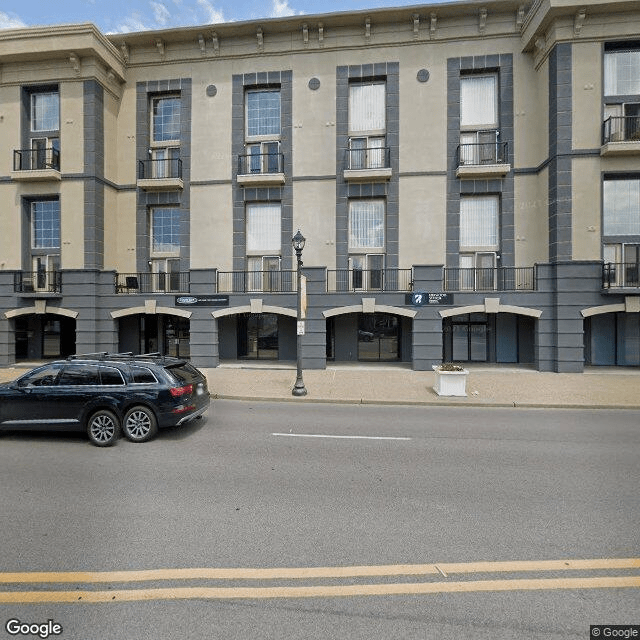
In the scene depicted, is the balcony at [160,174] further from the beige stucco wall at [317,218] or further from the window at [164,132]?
the beige stucco wall at [317,218]

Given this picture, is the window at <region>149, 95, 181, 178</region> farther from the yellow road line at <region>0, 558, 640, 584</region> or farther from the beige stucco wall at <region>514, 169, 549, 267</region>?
the yellow road line at <region>0, 558, 640, 584</region>

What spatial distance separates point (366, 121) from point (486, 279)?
9.34m

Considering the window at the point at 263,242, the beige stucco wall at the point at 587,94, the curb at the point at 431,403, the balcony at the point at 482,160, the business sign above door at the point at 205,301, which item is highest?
the beige stucco wall at the point at 587,94

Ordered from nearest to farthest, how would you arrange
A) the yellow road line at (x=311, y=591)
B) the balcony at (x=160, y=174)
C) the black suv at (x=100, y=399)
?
1. the yellow road line at (x=311, y=591)
2. the black suv at (x=100, y=399)
3. the balcony at (x=160, y=174)

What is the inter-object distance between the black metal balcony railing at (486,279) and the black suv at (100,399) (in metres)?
13.1

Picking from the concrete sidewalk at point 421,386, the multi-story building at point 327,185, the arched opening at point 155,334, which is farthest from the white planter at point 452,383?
the arched opening at point 155,334

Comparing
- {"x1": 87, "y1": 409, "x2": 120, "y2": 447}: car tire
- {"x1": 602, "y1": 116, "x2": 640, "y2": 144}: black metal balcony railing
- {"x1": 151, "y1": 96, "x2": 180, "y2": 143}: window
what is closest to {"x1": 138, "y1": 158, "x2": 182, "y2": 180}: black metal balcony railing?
{"x1": 151, "y1": 96, "x2": 180, "y2": 143}: window

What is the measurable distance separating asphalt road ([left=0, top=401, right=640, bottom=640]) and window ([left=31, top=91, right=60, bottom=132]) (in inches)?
689

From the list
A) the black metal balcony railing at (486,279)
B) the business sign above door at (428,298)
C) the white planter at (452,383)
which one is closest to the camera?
the white planter at (452,383)

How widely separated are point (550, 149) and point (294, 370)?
14.2 m

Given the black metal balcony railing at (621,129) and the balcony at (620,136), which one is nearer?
the balcony at (620,136)

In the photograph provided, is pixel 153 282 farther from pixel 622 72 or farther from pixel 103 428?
pixel 622 72

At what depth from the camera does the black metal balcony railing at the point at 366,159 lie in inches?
664

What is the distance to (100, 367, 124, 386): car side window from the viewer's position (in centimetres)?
680
